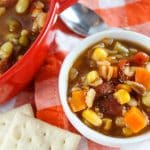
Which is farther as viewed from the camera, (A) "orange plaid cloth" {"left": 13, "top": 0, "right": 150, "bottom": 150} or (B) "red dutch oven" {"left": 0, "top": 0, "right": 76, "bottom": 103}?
(A) "orange plaid cloth" {"left": 13, "top": 0, "right": 150, "bottom": 150}

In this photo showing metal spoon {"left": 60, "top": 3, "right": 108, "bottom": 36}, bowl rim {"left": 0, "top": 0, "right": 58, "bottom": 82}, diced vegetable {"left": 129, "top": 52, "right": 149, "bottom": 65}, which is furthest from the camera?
metal spoon {"left": 60, "top": 3, "right": 108, "bottom": 36}

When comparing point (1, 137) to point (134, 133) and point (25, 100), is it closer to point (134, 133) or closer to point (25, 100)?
point (25, 100)

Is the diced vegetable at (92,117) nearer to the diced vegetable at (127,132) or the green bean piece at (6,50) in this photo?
the diced vegetable at (127,132)

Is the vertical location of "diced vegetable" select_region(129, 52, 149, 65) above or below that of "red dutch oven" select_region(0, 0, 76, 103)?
below

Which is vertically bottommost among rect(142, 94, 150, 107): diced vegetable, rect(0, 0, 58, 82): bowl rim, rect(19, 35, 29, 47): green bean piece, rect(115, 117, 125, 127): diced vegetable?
rect(115, 117, 125, 127): diced vegetable

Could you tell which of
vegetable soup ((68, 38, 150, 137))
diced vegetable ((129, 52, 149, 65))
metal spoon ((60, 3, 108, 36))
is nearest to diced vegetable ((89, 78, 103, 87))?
vegetable soup ((68, 38, 150, 137))

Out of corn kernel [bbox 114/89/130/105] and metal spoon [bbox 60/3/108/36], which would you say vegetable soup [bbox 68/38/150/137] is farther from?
metal spoon [bbox 60/3/108/36]

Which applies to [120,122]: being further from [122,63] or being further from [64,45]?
[64,45]

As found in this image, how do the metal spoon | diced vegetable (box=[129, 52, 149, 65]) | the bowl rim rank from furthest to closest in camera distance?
1. the metal spoon
2. diced vegetable (box=[129, 52, 149, 65])
3. the bowl rim
